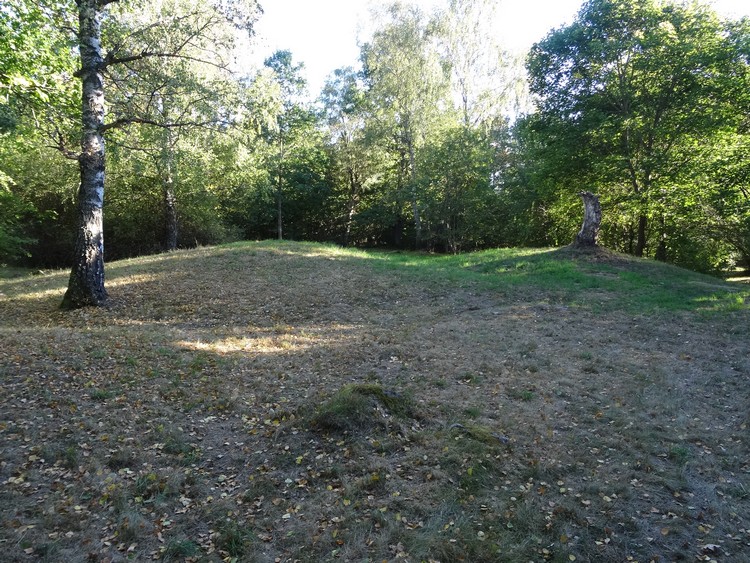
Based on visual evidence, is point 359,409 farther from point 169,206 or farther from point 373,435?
point 169,206

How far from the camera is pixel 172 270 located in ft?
49.2

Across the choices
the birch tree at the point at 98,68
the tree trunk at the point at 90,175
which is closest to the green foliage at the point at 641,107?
the birch tree at the point at 98,68

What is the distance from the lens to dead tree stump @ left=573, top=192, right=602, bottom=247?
17.0 meters

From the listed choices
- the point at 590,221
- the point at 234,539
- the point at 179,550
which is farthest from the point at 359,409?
the point at 590,221

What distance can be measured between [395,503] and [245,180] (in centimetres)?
2229

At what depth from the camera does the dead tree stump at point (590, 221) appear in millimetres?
16953

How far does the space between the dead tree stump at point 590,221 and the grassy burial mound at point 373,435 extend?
6.27 metres

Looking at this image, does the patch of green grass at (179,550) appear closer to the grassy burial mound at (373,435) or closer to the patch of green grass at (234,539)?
the grassy burial mound at (373,435)

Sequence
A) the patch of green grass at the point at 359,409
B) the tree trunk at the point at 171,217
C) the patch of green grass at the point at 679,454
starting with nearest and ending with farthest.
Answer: the patch of green grass at the point at 679,454 < the patch of green grass at the point at 359,409 < the tree trunk at the point at 171,217

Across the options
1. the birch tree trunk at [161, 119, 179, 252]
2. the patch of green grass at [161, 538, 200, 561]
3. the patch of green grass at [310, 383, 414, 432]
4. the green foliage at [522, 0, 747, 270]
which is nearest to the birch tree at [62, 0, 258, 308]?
the patch of green grass at [310, 383, 414, 432]

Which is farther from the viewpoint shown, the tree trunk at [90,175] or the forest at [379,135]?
the forest at [379,135]

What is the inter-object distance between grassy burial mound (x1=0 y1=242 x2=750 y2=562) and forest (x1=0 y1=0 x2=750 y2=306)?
456 centimetres

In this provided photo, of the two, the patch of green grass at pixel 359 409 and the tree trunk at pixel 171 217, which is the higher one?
the tree trunk at pixel 171 217

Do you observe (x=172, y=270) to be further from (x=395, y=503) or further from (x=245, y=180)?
(x=395, y=503)
